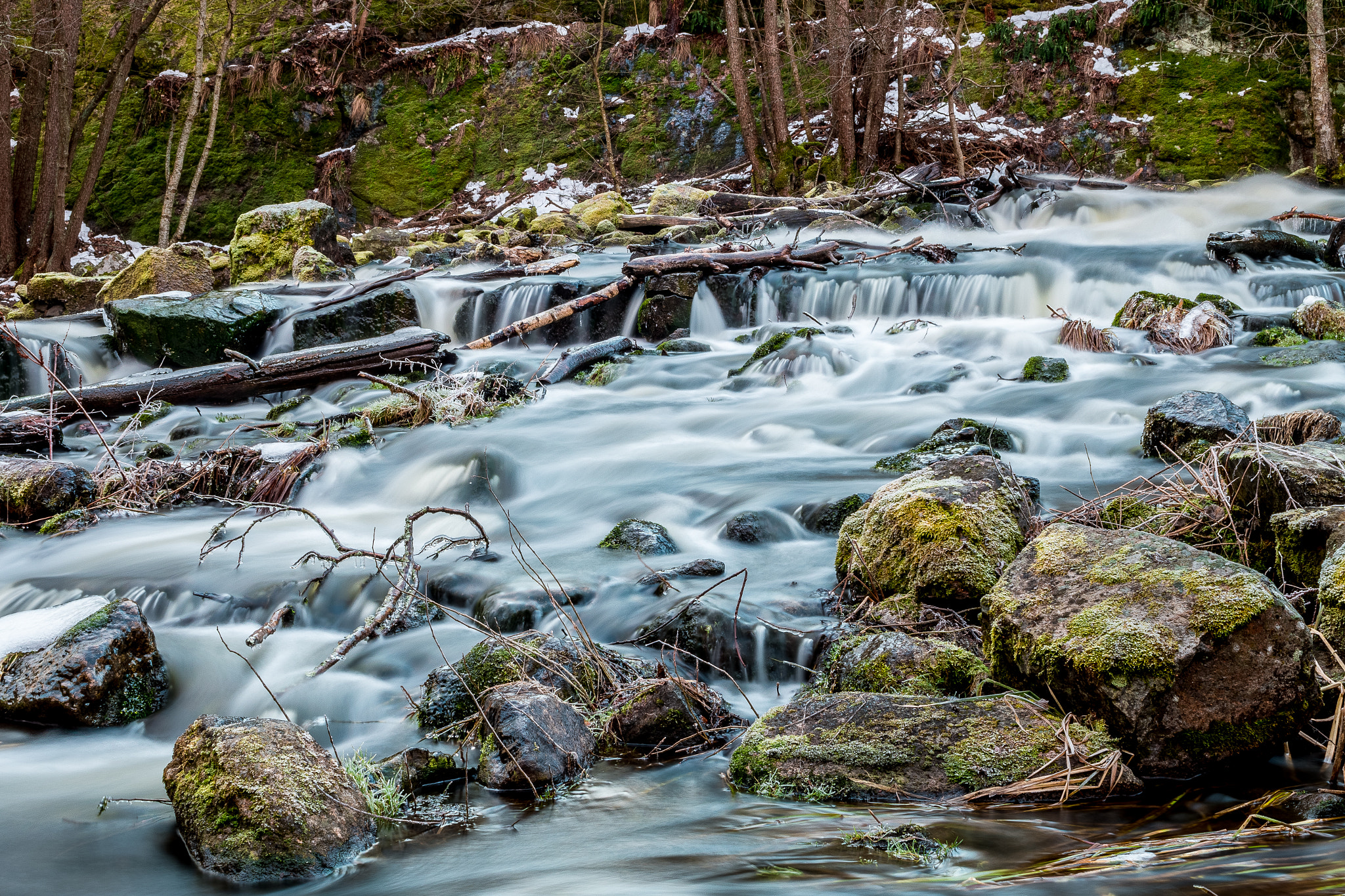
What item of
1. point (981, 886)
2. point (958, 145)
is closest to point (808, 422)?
point (981, 886)

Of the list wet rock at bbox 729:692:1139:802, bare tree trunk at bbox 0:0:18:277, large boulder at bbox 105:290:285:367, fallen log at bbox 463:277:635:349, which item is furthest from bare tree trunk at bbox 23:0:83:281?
wet rock at bbox 729:692:1139:802

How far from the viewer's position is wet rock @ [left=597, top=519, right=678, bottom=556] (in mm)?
4922

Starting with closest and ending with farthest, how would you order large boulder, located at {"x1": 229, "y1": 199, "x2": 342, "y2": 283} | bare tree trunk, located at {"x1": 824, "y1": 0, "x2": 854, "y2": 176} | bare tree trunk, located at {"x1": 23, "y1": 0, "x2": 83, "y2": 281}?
1. large boulder, located at {"x1": 229, "y1": 199, "x2": 342, "y2": 283}
2. bare tree trunk, located at {"x1": 824, "y1": 0, "x2": 854, "y2": 176}
3. bare tree trunk, located at {"x1": 23, "y1": 0, "x2": 83, "y2": 281}

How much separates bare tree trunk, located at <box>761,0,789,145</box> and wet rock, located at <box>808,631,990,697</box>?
46.4 feet

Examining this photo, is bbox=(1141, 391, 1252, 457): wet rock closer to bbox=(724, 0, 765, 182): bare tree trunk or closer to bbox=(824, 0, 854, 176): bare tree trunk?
bbox=(824, 0, 854, 176): bare tree trunk

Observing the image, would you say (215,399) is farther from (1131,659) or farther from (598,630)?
(1131,659)

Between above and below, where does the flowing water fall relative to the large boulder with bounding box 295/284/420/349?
below

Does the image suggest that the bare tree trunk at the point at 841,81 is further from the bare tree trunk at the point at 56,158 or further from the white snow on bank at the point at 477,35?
the bare tree trunk at the point at 56,158

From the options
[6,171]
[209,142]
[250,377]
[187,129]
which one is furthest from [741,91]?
[6,171]

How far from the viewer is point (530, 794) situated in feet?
8.79

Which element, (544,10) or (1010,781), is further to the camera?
(544,10)

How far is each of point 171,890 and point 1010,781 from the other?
2.03 m

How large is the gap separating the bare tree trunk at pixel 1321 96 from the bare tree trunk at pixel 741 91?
8293 millimetres

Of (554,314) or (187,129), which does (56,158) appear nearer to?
(187,129)
